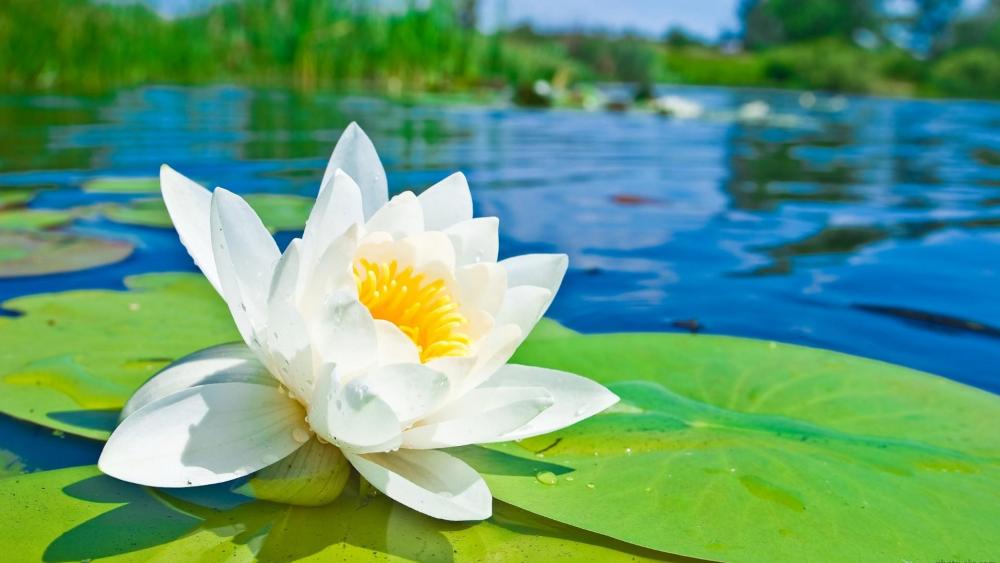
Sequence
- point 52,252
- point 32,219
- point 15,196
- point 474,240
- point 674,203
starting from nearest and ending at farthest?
point 474,240
point 52,252
point 32,219
point 15,196
point 674,203

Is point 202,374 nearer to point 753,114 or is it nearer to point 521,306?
point 521,306

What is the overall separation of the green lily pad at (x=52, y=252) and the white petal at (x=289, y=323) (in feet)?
4.69

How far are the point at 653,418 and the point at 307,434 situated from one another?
0.52 m

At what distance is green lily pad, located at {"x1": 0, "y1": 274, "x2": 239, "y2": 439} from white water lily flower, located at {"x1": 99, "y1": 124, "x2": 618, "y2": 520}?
265mm

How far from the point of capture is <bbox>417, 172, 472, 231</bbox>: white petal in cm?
116

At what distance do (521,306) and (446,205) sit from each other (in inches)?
7.9

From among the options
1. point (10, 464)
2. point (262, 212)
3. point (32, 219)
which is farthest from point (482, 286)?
point (32, 219)

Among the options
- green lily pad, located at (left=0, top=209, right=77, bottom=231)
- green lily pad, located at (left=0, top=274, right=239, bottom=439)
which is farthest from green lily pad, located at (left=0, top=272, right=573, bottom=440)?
green lily pad, located at (left=0, top=209, right=77, bottom=231)

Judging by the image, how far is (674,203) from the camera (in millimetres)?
3789

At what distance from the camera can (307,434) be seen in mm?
1011

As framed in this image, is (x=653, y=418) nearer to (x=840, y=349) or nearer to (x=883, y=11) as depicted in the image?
(x=840, y=349)

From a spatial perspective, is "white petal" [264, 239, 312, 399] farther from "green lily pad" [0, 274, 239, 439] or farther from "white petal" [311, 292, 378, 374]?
"green lily pad" [0, 274, 239, 439]

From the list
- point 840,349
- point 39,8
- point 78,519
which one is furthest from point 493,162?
point 39,8

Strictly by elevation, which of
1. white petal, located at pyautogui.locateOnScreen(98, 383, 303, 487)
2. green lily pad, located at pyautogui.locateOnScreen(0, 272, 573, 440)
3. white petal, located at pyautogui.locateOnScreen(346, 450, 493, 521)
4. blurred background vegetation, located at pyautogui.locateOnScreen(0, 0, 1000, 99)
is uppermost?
blurred background vegetation, located at pyautogui.locateOnScreen(0, 0, 1000, 99)
